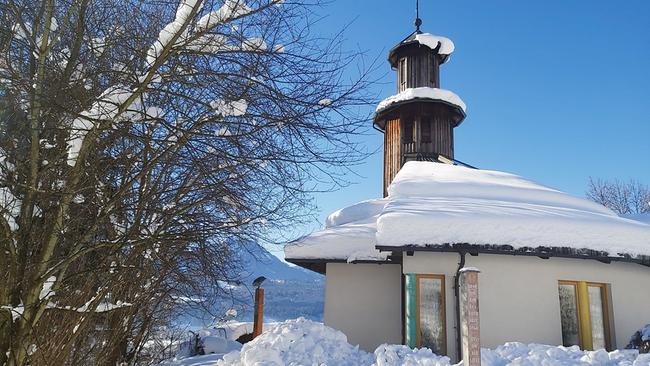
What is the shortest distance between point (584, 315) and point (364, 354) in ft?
13.4

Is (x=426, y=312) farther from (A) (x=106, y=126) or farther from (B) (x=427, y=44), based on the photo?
(B) (x=427, y=44)

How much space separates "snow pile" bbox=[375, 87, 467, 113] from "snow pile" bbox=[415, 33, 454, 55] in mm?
Result: 1921

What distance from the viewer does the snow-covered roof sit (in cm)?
786

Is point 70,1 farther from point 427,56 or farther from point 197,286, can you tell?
point 427,56

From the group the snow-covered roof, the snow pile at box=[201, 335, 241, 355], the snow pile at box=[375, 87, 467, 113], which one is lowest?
the snow pile at box=[201, 335, 241, 355]

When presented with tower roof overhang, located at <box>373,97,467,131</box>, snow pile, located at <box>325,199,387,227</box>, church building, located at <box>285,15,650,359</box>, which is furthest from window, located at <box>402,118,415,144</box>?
church building, located at <box>285,15,650,359</box>

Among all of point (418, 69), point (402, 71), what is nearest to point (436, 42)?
point (418, 69)

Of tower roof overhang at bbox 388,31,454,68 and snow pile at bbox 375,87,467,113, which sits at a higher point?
tower roof overhang at bbox 388,31,454,68

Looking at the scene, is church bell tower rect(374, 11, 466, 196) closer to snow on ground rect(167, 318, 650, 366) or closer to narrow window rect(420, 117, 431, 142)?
narrow window rect(420, 117, 431, 142)

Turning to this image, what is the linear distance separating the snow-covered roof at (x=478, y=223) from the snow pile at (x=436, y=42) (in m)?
7.70

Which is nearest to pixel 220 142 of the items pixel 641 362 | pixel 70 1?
pixel 70 1

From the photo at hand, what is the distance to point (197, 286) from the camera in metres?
7.50

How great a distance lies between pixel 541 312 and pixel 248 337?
17.0 m

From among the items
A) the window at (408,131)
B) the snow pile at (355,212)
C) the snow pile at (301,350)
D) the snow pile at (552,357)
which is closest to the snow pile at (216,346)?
the snow pile at (355,212)
